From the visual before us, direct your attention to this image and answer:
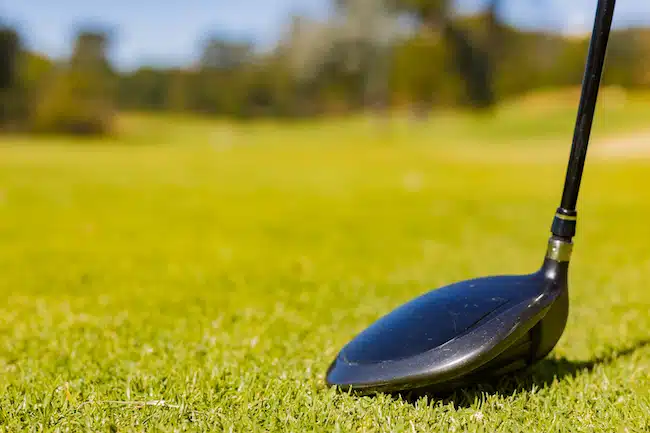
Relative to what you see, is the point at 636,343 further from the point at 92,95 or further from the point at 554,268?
the point at 92,95

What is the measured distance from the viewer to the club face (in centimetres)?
193

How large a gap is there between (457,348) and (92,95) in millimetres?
44126

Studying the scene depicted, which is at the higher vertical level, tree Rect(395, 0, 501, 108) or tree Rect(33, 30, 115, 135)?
tree Rect(395, 0, 501, 108)

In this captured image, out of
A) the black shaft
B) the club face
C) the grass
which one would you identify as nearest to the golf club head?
the club face

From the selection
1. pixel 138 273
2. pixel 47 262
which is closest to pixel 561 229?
pixel 138 273

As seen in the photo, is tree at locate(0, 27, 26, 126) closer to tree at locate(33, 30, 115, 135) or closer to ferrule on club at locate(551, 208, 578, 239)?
tree at locate(33, 30, 115, 135)

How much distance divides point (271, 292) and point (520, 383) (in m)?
2.27

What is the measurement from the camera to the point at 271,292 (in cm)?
428

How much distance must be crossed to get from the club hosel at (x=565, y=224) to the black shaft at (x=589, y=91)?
0.04 m

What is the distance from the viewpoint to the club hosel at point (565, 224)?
2123mm

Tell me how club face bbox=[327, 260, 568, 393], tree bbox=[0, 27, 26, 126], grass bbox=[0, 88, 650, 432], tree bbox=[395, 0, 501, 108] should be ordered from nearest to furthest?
1. club face bbox=[327, 260, 568, 393]
2. grass bbox=[0, 88, 650, 432]
3. tree bbox=[0, 27, 26, 126]
4. tree bbox=[395, 0, 501, 108]

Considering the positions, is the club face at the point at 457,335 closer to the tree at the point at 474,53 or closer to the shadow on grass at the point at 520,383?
the shadow on grass at the point at 520,383

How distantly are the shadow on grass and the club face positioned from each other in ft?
0.37

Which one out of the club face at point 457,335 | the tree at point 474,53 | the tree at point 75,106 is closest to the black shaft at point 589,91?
the club face at point 457,335
